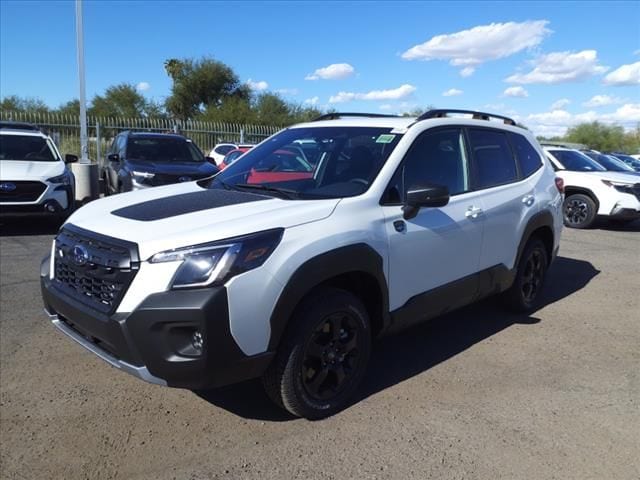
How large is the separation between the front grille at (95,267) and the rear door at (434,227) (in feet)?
5.10

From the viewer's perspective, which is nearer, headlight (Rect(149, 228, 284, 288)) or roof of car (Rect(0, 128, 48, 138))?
headlight (Rect(149, 228, 284, 288))

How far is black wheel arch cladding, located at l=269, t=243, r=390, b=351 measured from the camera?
2.78 meters

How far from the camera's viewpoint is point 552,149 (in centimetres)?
1197

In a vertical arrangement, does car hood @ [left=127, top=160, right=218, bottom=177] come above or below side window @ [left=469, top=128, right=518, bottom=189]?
below

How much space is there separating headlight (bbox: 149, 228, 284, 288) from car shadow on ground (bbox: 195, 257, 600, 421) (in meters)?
1.12

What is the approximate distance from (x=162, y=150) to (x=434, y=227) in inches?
326

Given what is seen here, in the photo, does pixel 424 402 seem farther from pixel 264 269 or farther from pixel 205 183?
pixel 205 183

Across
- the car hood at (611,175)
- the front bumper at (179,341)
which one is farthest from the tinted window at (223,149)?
the front bumper at (179,341)

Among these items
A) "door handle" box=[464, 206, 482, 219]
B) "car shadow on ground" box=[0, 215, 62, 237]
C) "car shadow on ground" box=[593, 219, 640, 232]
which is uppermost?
"door handle" box=[464, 206, 482, 219]

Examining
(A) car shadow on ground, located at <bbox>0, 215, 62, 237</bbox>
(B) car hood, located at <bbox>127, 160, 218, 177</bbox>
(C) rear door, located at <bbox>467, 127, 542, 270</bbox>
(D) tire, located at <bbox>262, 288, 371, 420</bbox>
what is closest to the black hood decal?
(D) tire, located at <bbox>262, 288, 371, 420</bbox>

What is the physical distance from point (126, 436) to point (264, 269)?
4.30 feet

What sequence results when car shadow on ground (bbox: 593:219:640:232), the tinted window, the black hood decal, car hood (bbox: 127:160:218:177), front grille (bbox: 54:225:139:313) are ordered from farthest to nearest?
the tinted window, car shadow on ground (bbox: 593:219:640:232), car hood (bbox: 127:160:218:177), the black hood decal, front grille (bbox: 54:225:139:313)

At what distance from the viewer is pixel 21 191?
8.07 metres

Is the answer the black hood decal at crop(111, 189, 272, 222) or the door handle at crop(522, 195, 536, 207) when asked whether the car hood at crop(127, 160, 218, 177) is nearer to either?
the black hood decal at crop(111, 189, 272, 222)
